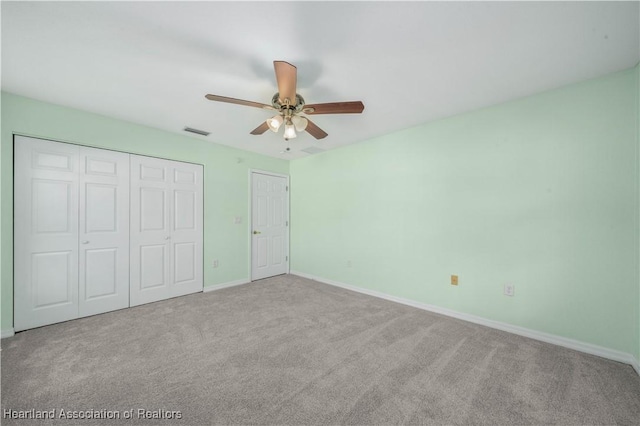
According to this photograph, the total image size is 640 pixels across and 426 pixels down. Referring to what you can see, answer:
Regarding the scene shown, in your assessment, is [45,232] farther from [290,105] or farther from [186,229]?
[290,105]

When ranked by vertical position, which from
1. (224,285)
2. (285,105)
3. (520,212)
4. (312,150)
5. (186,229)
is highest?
(312,150)

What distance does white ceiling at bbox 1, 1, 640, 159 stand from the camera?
1.44m

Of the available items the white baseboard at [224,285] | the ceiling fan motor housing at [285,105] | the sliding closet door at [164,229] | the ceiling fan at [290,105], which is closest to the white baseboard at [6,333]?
the sliding closet door at [164,229]

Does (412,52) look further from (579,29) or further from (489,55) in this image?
(579,29)

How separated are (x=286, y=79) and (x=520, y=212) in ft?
8.38

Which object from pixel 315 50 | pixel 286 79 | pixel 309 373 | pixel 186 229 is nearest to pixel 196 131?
pixel 186 229

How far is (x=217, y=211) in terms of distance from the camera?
13.0 feet

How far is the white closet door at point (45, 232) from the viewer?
2.45 metres

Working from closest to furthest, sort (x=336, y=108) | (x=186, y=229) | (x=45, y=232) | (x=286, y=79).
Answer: (x=286, y=79)
(x=336, y=108)
(x=45, y=232)
(x=186, y=229)

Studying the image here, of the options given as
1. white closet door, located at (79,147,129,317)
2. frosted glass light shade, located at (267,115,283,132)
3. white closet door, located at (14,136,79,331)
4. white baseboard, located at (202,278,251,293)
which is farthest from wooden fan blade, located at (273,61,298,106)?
white baseboard, located at (202,278,251,293)

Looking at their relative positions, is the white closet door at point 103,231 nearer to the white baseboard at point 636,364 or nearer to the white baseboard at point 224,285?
the white baseboard at point 224,285

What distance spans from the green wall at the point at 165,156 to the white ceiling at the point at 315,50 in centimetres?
23

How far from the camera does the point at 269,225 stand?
15.4ft

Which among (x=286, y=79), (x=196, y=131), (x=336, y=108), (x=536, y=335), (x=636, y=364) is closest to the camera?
(x=286, y=79)
